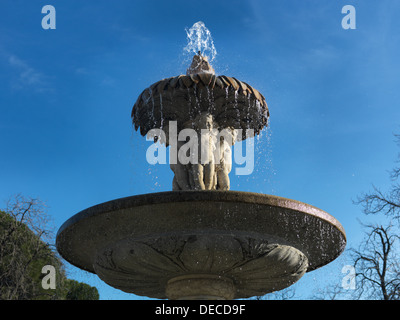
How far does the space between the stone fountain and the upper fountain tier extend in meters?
0.02

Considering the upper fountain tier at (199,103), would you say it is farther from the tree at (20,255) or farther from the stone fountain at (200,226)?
the tree at (20,255)

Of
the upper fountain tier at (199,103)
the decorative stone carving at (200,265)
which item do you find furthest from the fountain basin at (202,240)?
the upper fountain tier at (199,103)

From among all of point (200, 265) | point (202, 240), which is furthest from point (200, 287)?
point (202, 240)

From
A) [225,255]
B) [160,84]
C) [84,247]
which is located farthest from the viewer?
[160,84]

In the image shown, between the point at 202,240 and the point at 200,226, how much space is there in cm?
16

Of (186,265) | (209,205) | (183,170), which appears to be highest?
(183,170)

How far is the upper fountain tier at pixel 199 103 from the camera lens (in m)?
7.19

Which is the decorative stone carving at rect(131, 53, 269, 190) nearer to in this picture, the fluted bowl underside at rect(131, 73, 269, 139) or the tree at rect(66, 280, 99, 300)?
the fluted bowl underside at rect(131, 73, 269, 139)

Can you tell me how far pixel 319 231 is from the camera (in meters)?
6.08

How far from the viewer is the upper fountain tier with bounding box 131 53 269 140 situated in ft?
23.6
